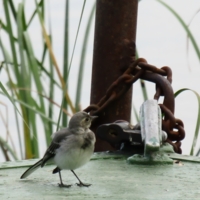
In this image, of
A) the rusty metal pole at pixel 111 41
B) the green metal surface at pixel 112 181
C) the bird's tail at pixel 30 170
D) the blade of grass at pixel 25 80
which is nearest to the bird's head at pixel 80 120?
the green metal surface at pixel 112 181

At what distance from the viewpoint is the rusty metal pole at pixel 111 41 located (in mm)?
4320

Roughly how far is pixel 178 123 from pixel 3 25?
139 centimetres

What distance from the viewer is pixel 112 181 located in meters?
2.98

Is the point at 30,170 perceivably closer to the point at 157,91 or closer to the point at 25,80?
the point at 157,91

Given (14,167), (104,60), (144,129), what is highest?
(104,60)

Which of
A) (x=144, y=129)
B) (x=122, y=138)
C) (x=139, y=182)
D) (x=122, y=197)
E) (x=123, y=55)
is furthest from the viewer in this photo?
(x=123, y=55)

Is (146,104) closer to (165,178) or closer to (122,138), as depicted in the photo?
(122,138)

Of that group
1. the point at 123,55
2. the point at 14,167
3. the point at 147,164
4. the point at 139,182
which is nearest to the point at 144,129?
the point at 147,164

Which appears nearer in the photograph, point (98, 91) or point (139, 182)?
point (139, 182)

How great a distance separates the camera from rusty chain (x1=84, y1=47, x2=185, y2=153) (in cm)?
367

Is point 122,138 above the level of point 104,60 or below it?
below

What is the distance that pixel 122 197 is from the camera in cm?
265

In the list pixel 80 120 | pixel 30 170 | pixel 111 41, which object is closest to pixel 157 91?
pixel 80 120

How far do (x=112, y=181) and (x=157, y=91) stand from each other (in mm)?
957
